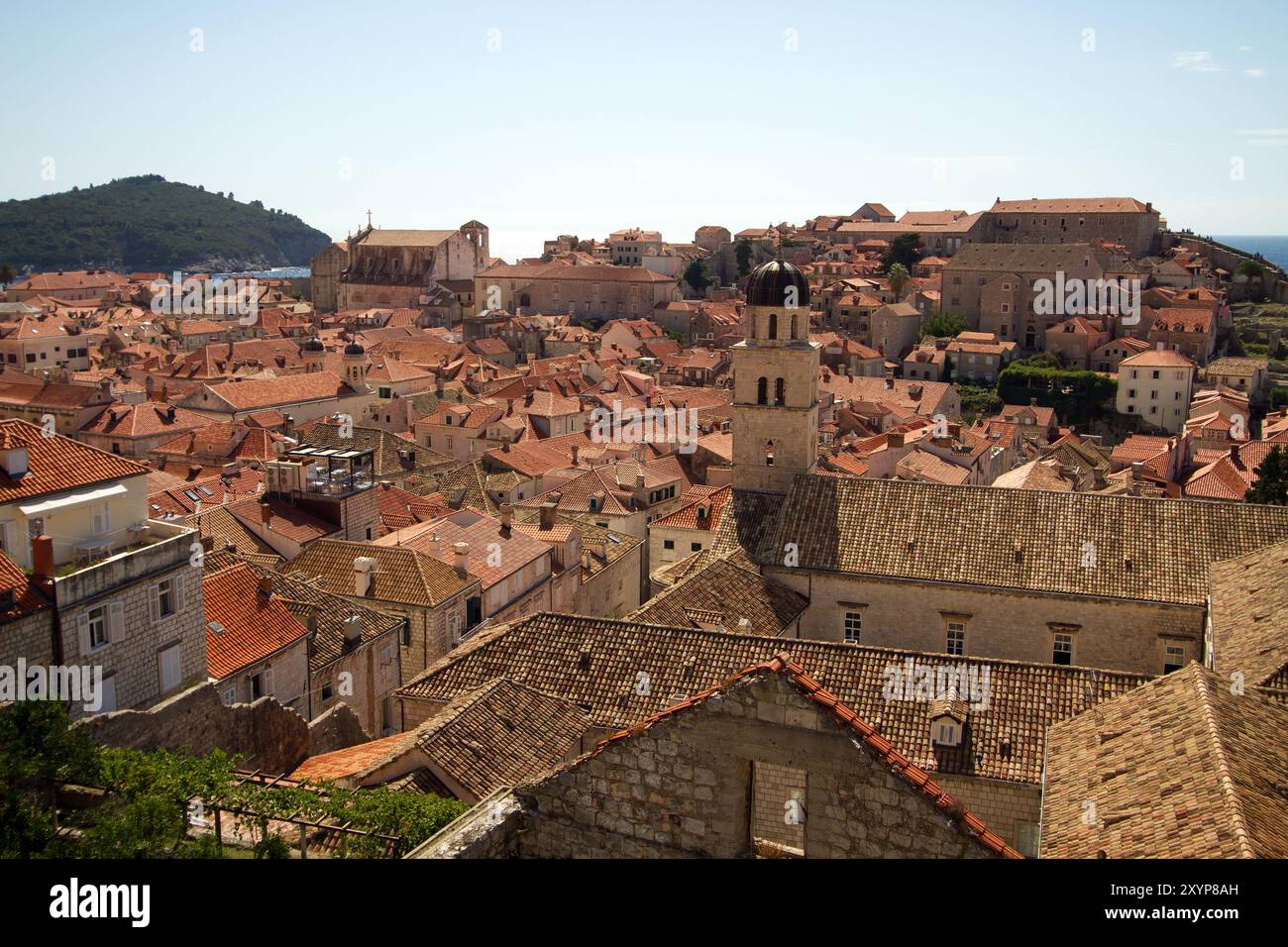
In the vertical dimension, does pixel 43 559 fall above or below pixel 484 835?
above

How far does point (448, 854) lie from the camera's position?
9.29 m

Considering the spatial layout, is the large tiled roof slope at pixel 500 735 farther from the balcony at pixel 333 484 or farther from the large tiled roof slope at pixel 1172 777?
the balcony at pixel 333 484

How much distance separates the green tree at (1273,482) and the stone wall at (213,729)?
38910 mm

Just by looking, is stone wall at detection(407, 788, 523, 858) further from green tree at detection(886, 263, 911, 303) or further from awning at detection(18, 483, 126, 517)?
green tree at detection(886, 263, 911, 303)

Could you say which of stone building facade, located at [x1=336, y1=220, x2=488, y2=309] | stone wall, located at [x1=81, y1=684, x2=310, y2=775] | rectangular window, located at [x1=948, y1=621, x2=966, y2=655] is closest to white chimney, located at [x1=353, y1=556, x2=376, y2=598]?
stone wall, located at [x1=81, y1=684, x2=310, y2=775]

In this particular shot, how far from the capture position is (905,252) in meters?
138

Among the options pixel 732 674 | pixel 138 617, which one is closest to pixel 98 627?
pixel 138 617

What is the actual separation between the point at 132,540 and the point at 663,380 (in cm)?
7817

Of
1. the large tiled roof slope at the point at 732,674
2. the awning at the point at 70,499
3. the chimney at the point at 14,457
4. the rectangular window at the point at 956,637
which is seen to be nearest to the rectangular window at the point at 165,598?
the awning at the point at 70,499

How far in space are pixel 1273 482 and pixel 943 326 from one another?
6512 cm

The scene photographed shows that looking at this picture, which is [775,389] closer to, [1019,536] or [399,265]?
[1019,536]

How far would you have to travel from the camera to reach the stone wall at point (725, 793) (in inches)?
353
